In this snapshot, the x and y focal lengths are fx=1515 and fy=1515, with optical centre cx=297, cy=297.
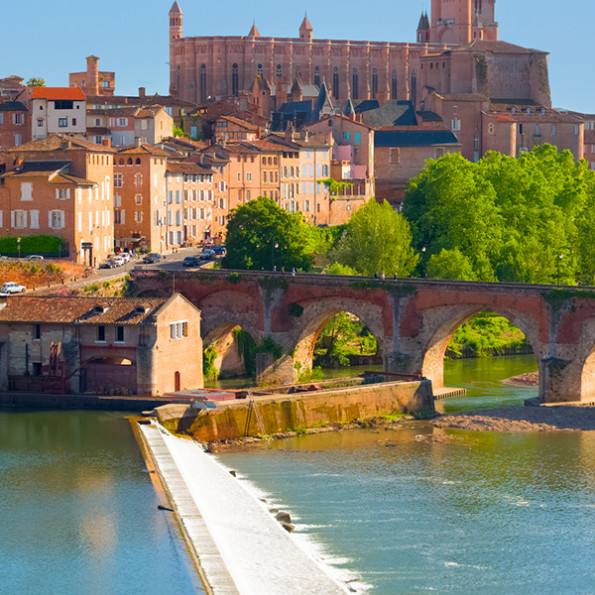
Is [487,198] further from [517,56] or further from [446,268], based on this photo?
[517,56]

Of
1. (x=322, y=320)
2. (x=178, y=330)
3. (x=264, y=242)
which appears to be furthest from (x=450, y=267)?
(x=178, y=330)

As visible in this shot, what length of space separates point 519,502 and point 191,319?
22654mm

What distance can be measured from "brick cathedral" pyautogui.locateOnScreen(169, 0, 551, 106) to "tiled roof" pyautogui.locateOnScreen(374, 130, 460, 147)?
16353 mm

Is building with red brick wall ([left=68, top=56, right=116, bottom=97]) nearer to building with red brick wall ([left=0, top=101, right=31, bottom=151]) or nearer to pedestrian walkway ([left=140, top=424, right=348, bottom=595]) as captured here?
building with red brick wall ([left=0, top=101, right=31, bottom=151])

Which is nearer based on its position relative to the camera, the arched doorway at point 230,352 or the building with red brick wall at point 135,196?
the arched doorway at point 230,352

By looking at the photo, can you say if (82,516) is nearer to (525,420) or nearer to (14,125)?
(525,420)

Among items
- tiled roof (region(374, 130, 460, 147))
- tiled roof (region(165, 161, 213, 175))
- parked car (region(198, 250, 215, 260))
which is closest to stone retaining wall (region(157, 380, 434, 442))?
parked car (region(198, 250, 215, 260))

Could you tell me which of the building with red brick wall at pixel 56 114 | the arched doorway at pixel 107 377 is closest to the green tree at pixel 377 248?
the building with red brick wall at pixel 56 114

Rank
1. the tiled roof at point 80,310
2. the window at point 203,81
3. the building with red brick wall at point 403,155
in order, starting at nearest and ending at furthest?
1. the tiled roof at point 80,310
2. the building with red brick wall at point 403,155
3. the window at point 203,81

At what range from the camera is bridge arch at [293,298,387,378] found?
7481 cm

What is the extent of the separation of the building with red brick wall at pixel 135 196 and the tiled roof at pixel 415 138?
44.5m

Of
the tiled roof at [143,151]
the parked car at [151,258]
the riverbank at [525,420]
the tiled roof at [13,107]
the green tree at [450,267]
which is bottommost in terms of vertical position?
the riverbank at [525,420]

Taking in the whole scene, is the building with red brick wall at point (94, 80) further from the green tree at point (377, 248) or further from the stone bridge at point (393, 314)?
the stone bridge at point (393, 314)

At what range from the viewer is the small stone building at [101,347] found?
67.7m
